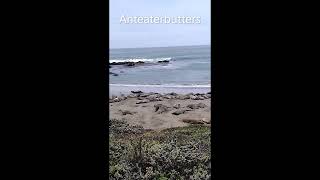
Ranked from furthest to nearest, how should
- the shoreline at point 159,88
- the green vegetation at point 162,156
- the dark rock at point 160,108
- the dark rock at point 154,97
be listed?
1. the shoreline at point 159,88
2. the dark rock at point 154,97
3. the dark rock at point 160,108
4. the green vegetation at point 162,156

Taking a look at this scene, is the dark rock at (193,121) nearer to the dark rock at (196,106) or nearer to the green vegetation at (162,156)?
the dark rock at (196,106)

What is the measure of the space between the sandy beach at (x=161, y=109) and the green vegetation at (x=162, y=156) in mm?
930

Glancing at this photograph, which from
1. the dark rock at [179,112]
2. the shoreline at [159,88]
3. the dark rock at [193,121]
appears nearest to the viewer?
the dark rock at [193,121]

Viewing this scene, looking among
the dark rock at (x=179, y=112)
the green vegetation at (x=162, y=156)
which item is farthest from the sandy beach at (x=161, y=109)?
the green vegetation at (x=162, y=156)

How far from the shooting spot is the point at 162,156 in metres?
4.52

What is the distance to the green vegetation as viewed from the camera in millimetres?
4168

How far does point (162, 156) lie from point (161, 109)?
3.86 metres

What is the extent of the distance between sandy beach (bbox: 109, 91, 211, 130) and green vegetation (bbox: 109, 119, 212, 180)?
0.93 meters

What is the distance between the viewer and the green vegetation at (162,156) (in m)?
4.17

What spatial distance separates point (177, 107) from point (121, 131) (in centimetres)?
226
